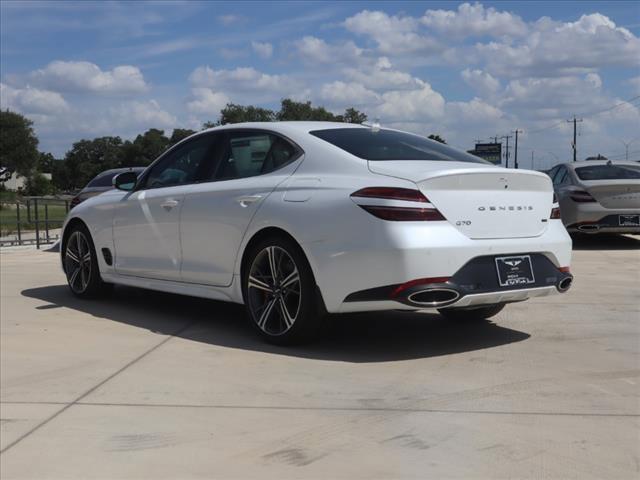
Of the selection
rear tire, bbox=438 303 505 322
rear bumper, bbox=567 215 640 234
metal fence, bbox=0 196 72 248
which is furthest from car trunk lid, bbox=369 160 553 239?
metal fence, bbox=0 196 72 248

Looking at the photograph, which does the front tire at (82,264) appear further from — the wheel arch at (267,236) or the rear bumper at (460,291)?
the rear bumper at (460,291)

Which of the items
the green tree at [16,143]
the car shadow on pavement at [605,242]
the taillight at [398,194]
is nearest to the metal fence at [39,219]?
the car shadow on pavement at [605,242]

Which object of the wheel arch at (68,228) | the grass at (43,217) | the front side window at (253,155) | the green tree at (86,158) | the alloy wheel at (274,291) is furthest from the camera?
the green tree at (86,158)

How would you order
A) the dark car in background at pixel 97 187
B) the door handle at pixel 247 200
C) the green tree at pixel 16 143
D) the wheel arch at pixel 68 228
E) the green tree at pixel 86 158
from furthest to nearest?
the green tree at pixel 86 158
the green tree at pixel 16 143
the dark car in background at pixel 97 187
the wheel arch at pixel 68 228
the door handle at pixel 247 200

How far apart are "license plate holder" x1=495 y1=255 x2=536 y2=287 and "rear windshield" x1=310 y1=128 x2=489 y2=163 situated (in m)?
0.85

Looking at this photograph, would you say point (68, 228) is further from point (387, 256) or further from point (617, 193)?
point (617, 193)

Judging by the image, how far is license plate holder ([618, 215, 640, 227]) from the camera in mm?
11609

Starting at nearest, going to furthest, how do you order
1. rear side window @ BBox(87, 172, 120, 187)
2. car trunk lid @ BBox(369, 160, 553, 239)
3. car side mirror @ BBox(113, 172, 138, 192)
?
car trunk lid @ BBox(369, 160, 553, 239), car side mirror @ BBox(113, 172, 138, 192), rear side window @ BBox(87, 172, 120, 187)

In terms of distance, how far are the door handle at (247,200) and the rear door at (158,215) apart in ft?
2.53

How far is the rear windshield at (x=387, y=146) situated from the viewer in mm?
5094

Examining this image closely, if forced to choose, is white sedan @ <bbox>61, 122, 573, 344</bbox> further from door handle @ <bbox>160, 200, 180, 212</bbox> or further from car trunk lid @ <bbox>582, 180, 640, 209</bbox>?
car trunk lid @ <bbox>582, 180, 640, 209</bbox>

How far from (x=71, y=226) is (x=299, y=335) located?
3585mm

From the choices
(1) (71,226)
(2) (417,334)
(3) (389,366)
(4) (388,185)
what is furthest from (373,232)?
(1) (71,226)

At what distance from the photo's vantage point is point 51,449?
337 centimetres
